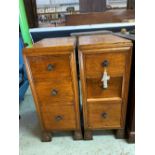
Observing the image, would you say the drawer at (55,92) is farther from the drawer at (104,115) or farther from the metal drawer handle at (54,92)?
the drawer at (104,115)

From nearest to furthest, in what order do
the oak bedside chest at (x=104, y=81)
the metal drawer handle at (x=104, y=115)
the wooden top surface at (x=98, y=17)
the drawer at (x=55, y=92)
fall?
the oak bedside chest at (x=104, y=81) → the drawer at (x=55, y=92) → the metal drawer handle at (x=104, y=115) → the wooden top surface at (x=98, y=17)

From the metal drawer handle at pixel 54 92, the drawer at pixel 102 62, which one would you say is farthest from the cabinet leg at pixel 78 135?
the drawer at pixel 102 62

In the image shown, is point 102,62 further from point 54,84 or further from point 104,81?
point 54,84

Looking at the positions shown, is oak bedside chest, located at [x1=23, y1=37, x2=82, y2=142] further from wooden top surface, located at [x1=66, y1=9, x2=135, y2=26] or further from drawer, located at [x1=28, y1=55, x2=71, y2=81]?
wooden top surface, located at [x1=66, y1=9, x2=135, y2=26]

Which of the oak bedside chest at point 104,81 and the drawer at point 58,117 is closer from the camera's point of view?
the oak bedside chest at point 104,81

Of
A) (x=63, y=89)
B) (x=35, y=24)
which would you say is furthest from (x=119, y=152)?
(x=35, y=24)

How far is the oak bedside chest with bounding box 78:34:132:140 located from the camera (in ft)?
3.45

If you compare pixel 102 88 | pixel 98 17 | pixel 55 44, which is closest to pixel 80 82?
pixel 102 88

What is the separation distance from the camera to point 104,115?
1.26 m

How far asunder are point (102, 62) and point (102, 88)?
0.66 ft

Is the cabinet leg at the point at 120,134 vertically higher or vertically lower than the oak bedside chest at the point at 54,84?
lower

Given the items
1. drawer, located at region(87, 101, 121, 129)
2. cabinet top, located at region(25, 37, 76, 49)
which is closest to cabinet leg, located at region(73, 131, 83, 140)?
drawer, located at region(87, 101, 121, 129)

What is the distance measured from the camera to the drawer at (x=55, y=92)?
1153 millimetres
